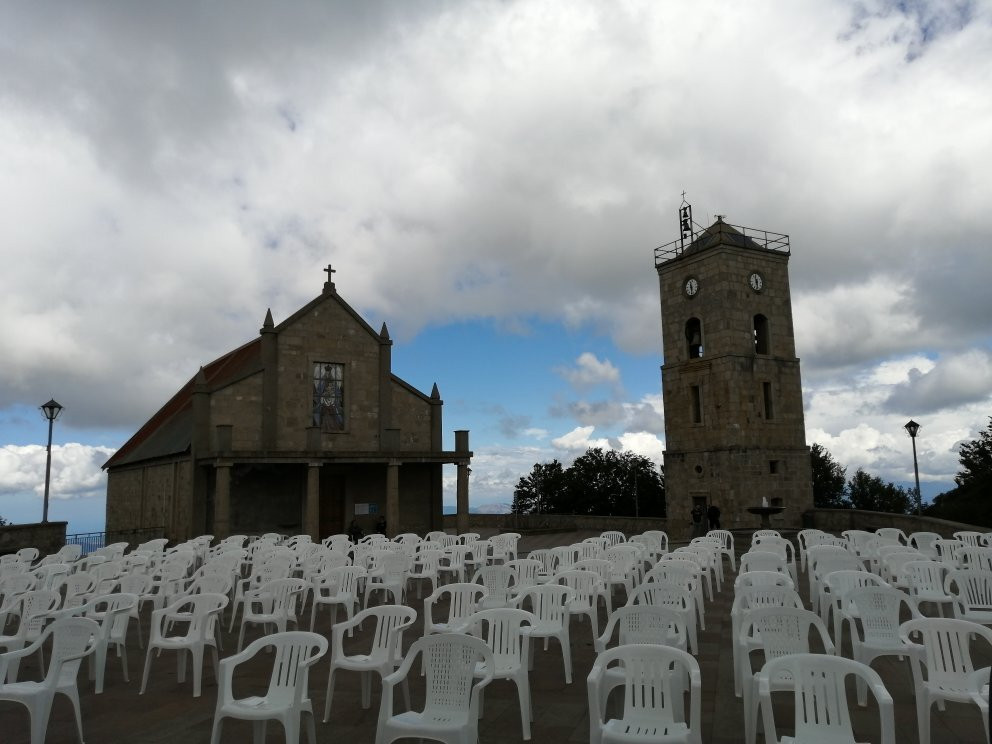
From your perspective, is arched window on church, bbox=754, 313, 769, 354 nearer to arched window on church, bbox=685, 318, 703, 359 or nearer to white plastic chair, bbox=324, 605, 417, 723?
arched window on church, bbox=685, 318, 703, 359

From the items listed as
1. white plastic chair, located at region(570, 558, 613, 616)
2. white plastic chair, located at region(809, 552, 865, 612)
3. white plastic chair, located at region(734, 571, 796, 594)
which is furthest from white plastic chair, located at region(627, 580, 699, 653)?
white plastic chair, located at region(809, 552, 865, 612)

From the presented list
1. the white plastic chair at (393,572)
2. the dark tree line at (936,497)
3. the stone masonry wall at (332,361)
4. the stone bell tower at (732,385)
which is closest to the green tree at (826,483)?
the dark tree line at (936,497)

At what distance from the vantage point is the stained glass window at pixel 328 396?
87.1 feet

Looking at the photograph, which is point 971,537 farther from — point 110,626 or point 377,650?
point 110,626

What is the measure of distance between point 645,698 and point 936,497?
2152 inches

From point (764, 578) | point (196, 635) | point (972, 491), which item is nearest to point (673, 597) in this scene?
point (764, 578)

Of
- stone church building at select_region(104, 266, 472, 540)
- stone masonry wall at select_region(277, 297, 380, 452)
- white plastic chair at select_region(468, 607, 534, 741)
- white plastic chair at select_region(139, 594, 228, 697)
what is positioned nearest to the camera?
white plastic chair at select_region(468, 607, 534, 741)

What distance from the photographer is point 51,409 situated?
20656 mm

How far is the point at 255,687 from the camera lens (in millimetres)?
6598

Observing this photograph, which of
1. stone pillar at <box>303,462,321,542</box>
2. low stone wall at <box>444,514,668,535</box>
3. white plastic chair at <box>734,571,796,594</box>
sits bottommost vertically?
low stone wall at <box>444,514,668,535</box>

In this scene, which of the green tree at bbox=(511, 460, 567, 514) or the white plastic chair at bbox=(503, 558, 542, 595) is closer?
the white plastic chair at bbox=(503, 558, 542, 595)

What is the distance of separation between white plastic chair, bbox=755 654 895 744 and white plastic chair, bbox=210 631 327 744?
2.75m

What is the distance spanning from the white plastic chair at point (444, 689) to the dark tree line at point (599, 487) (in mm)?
48732

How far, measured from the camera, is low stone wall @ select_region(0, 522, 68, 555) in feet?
66.4
